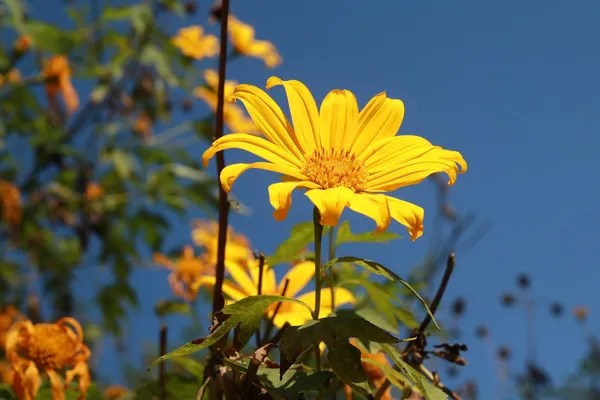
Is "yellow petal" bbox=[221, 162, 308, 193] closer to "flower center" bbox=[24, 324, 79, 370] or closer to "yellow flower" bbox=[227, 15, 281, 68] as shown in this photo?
"flower center" bbox=[24, 324, 79, 370]

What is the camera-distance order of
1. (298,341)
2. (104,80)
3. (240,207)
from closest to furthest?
(298,341) → (240,207) → (104,80)

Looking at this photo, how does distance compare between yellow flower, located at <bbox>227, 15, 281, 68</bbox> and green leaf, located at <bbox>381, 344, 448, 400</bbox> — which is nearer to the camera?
green leaf, located at <bbox>381, 344, 448, 400</bbox>

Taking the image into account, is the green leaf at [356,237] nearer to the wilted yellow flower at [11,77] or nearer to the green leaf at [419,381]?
the green leaf at [419,381]

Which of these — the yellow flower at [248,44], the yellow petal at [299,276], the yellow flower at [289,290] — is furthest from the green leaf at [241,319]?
the yellow flower at [248,44]

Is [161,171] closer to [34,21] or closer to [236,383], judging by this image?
[34,21]

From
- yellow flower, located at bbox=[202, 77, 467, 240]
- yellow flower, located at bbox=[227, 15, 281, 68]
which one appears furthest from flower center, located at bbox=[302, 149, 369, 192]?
yellow flower, located at bbox=[227, 15, 281, 68]

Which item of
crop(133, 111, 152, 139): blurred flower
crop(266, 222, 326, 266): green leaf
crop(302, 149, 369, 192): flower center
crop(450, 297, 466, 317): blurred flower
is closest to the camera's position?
crop(302, 149, 369, 192): flower center

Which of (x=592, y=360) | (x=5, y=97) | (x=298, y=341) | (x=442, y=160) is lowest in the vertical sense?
(x=592, y=360)

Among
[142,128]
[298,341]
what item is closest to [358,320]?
[298,341]
